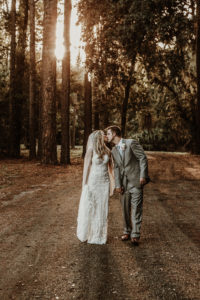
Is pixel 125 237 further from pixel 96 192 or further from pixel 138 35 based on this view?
pixel 138 35

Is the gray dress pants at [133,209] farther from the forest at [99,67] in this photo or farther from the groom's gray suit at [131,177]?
the forest at [99,67]

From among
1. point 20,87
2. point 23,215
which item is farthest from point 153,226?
point 20,87

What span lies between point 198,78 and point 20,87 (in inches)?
536

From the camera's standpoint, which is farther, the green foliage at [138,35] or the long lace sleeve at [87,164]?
the green foliage at [138,35]

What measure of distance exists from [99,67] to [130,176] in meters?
15.1

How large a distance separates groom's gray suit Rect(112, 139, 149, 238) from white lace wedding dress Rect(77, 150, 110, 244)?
26 centimetres

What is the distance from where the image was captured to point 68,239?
263 inches

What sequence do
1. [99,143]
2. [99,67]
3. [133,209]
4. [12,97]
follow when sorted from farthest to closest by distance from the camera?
[12,97] < [99,67] < [99,143] < [133,209]

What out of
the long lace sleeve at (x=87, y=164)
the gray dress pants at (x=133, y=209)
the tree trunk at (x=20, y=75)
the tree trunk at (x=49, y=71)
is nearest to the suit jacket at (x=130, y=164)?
the gray dress pants at (x=133, y=209)

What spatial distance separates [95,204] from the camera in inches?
262

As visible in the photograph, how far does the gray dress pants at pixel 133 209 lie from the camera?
21.2ft

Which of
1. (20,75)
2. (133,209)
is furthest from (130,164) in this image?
(20,75)

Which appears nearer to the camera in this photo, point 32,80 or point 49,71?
point 49,71

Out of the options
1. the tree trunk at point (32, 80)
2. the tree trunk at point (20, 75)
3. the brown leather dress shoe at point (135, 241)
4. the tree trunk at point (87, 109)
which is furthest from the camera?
the tree trunk at point (20, 75)
